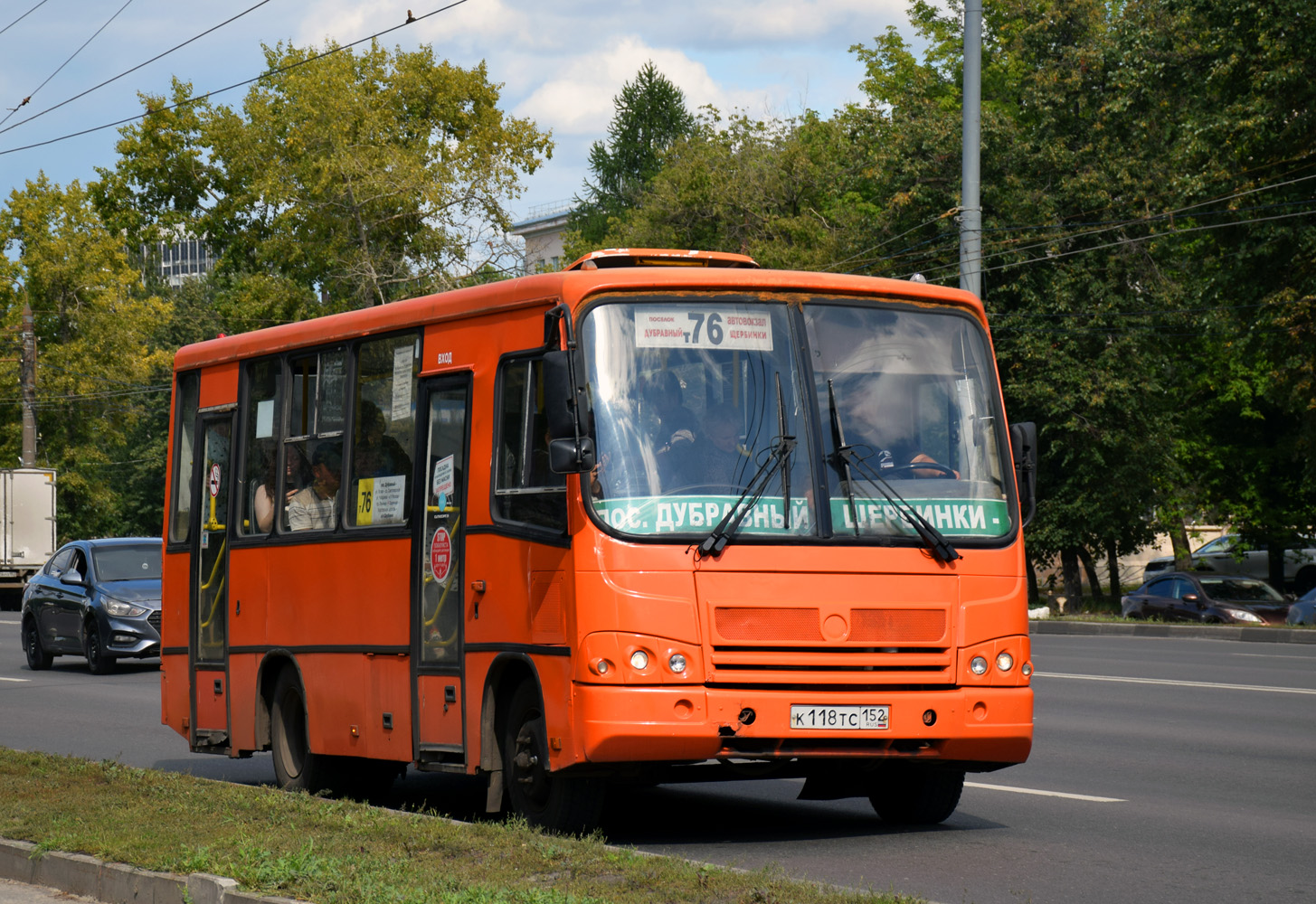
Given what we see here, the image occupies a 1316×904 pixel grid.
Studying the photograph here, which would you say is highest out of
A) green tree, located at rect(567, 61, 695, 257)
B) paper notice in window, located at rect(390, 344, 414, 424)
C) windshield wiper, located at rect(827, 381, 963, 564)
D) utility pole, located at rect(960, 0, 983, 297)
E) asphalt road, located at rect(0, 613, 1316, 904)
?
green tree, located at rect(567, 61, 695, 257)

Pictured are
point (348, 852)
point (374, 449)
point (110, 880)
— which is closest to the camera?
point (348, 852)

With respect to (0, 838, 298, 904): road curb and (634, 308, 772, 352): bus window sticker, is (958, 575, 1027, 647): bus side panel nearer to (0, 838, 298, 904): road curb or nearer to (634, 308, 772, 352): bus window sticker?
(634, 308, 772, 352): bus window sticker

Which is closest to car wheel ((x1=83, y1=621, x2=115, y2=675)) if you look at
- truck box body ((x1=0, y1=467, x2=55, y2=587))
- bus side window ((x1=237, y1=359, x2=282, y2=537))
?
bus side window ((x1=237, y1=359, x2=282, y2=537))

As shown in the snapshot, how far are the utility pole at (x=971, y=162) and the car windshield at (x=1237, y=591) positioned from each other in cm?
1530

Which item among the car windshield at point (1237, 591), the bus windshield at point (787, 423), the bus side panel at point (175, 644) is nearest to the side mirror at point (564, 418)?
the bus windshield at point (787, 423)

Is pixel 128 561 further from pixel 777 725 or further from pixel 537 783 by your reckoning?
pixel 777 725

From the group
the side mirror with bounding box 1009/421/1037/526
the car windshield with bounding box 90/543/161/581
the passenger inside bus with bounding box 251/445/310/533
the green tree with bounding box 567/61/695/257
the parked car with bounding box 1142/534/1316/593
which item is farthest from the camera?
the green tree with bounding box 567/61/695/257

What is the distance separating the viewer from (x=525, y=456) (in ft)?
28.4

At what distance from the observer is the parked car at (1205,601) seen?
3369 centimetres

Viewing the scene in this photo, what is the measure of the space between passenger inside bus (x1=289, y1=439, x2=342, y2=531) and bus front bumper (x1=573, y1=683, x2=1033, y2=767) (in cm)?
322

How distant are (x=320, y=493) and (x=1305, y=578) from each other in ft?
163

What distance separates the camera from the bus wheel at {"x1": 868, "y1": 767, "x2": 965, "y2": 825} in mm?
9156

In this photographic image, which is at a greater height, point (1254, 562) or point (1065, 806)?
point (1254, 562)

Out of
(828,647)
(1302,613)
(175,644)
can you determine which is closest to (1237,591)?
(1302,613)
